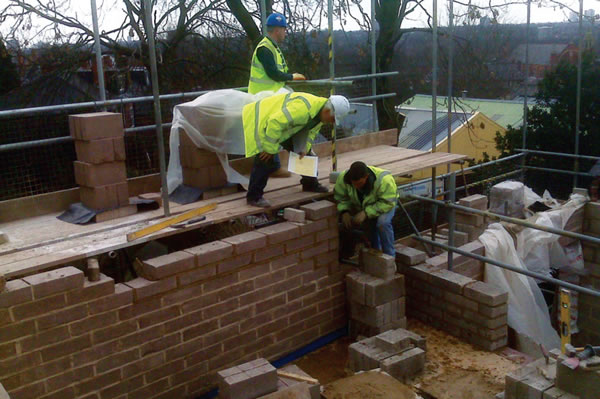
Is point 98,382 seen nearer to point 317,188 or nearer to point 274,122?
point 274,122

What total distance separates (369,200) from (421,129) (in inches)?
670

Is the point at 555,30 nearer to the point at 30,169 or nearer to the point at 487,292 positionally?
the point at 487,292

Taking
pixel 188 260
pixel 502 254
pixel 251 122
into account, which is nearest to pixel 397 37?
pixel 502 254

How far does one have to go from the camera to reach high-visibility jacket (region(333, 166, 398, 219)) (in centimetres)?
686

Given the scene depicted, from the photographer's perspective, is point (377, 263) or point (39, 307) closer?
point (39, 307)

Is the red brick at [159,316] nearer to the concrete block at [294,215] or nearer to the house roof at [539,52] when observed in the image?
the concrete block at [294,215]

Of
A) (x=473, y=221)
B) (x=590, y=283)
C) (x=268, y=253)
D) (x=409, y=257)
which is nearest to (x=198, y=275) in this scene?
(x=268, y=253)

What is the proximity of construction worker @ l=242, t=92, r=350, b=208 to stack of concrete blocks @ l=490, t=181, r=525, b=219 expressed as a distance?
380 cm

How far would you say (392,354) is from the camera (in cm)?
607

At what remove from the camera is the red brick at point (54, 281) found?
488 centimetres

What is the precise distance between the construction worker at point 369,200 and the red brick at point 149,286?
2064 millimetres

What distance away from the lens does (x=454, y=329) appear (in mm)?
7219

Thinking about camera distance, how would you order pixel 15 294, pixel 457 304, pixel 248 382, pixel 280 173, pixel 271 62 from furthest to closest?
pixel 280 173 → pixel 271 62 → pixel 457 304 → pixel 248 382 → pixel 15 294

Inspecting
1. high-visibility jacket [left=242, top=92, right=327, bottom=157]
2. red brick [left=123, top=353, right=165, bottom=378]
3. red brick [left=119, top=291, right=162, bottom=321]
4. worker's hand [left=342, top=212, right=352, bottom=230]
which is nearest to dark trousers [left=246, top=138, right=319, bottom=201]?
high-visibility jacket [left=242, top=92, right=327, bottom=157]
